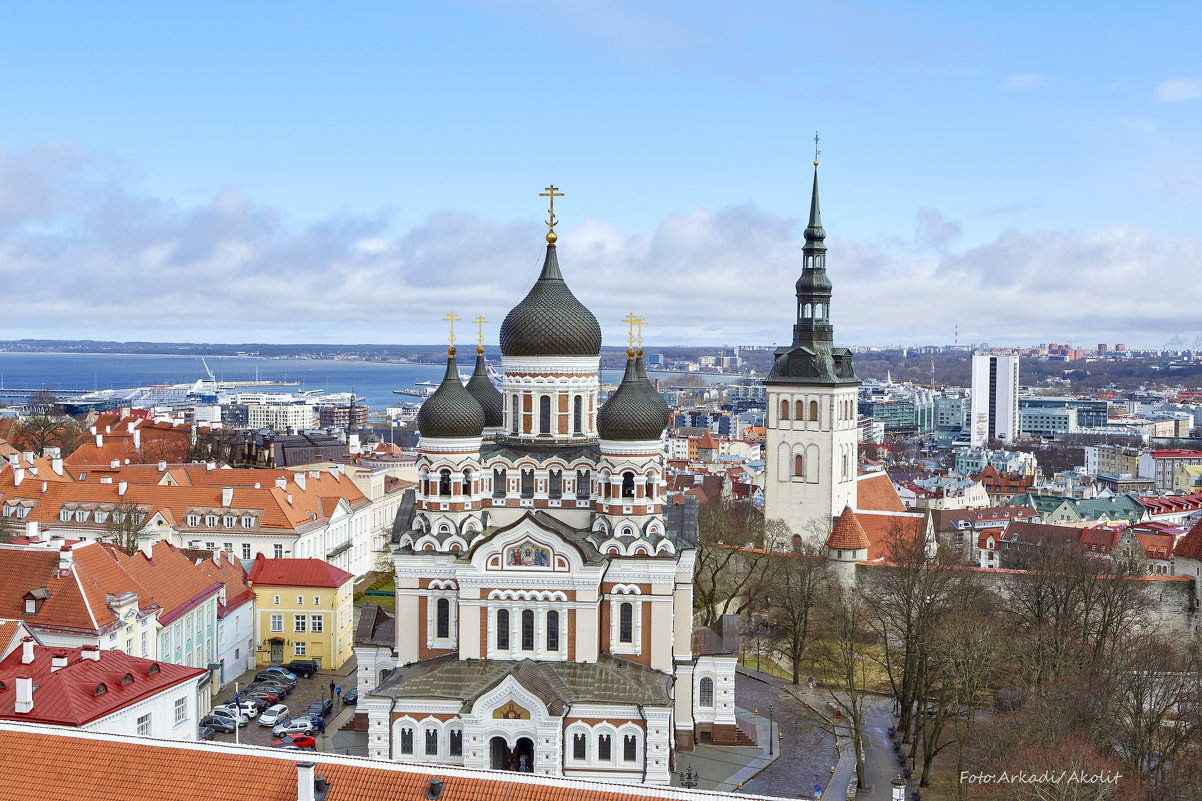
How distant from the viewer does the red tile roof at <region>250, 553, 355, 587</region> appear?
51844 mm

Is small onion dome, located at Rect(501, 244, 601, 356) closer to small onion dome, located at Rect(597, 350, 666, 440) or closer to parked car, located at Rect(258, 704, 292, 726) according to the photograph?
small onion dome, located at Rect(597, 350, 666, 440)

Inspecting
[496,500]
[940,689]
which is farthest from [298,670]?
[940,689]

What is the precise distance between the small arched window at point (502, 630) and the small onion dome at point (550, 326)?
9.35 meters

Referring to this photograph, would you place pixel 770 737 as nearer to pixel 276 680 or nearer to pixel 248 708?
pixel 248 708

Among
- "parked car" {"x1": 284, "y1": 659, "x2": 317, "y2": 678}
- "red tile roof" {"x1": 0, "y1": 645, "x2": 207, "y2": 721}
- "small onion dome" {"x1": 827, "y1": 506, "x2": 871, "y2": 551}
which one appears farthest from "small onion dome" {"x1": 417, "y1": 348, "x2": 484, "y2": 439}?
"small onion dome" {"x1": 827, "y1": 506, "x2": 871, "y2": 551}

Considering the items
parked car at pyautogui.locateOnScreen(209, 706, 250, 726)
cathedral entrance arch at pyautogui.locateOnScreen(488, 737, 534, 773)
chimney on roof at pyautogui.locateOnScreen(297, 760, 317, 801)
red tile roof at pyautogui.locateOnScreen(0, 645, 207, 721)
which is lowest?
parked car at pyautogui.locateOnScreen(209, 706, 250, 726)

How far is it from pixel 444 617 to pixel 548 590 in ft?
14.4

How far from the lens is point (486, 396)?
157ft

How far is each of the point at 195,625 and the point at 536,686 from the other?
16376 mm

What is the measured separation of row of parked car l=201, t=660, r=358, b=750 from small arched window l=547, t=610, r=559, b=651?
829cm

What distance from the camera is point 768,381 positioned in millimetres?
68562

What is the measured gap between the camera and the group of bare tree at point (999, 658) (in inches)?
1312

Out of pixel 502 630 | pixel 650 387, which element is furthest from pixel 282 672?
pixel 650 387

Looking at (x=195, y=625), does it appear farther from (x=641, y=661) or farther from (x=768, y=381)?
(x=768, y=381)
